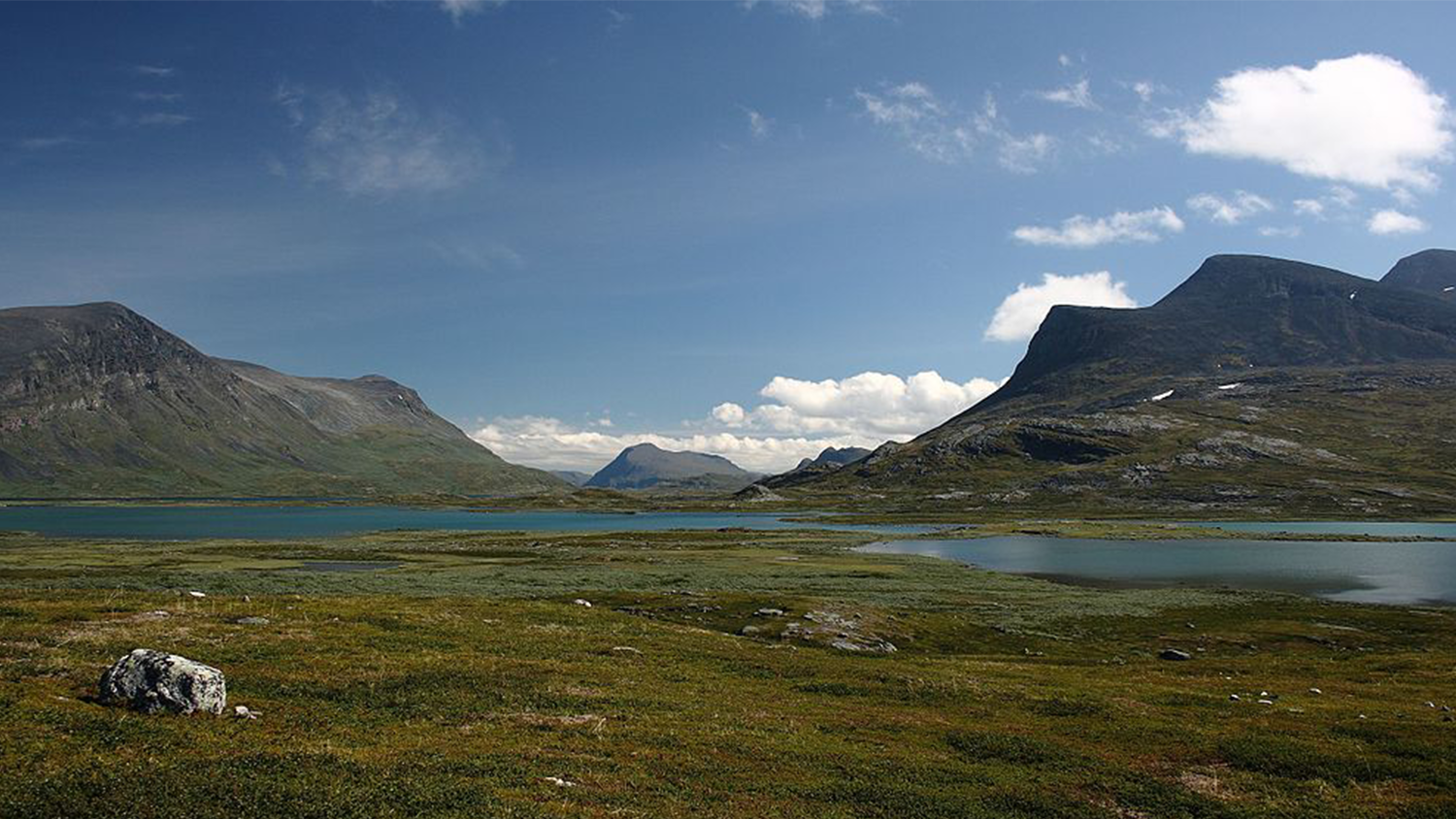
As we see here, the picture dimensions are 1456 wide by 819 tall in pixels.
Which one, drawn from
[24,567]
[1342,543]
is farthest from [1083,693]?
[1342,543]

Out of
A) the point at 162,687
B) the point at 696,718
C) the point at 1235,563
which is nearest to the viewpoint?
the point at 162,687

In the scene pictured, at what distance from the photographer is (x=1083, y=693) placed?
40.2m

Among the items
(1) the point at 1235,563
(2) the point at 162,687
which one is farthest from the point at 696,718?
Answer: (1) the point at 1235,563

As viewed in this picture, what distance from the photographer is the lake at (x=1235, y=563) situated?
109956mm

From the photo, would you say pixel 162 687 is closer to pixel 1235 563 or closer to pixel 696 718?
pixel 696 718

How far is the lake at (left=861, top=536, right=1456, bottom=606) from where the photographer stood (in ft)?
361

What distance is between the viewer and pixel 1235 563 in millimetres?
140125

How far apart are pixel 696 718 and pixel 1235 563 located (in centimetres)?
14420

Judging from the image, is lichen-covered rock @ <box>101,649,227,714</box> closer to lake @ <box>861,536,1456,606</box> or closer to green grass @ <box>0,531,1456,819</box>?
green grass @ <box>0,531,1456,819</box>

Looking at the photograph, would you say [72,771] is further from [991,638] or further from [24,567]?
[24,567]

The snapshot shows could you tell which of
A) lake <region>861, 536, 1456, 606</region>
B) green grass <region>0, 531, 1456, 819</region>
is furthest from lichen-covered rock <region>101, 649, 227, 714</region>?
lake <region>861, 536, 1456, 606</region>

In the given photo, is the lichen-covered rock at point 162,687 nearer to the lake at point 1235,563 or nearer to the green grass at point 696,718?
the green grass at point 696,718

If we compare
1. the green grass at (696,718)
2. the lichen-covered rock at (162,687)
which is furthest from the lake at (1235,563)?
the lichen-covered rock at (162,687)

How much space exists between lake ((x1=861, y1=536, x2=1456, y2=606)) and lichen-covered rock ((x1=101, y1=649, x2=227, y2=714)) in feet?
372
